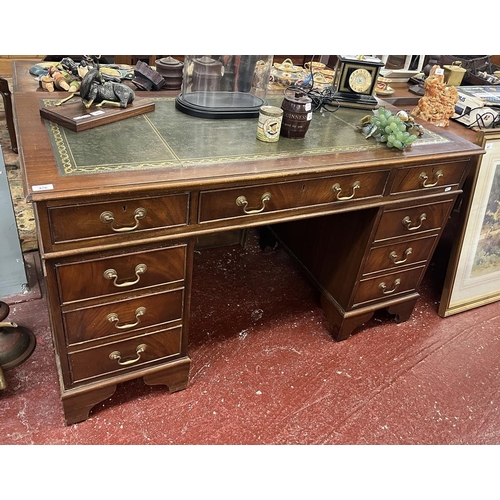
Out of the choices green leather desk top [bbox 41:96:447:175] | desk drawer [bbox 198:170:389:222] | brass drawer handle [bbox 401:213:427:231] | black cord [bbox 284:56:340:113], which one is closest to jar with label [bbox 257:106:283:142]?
green leather desk top [bbox 41:96:447:175]

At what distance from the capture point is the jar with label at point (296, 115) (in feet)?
5.01

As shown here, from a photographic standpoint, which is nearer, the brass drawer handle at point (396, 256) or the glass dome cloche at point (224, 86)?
the glass dome cloche at point (224, 86)

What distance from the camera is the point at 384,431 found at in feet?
5.70

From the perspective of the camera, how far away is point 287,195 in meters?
1.47

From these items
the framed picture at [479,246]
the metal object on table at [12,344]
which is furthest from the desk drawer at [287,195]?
the metal object on table at [12,344]

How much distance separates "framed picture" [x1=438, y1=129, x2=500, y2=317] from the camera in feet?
6.69

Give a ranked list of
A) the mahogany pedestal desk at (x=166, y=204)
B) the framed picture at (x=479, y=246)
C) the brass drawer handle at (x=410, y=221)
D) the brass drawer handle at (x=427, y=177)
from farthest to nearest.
→ 1. the framed picture at (x=479, y=246)
2. the brass drawer handle at (x=410, y=221)
3. the brass drawer handle at (x=427, y=177)
4. the mahogany pedestal desk at (x=166, y=204)

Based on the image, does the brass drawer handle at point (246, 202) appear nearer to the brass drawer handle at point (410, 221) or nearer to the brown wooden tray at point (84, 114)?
the brown wooden tray at point (84, 114)

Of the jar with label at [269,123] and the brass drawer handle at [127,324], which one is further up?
the jar with label at [269,123]

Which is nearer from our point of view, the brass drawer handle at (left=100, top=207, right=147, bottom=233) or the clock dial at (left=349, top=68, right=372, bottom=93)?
the brass drawer handle at (left=100, top=207, right=147, bottom=233)

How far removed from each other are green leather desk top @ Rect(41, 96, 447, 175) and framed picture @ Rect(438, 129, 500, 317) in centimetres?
37

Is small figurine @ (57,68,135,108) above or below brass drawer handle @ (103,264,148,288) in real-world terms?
above

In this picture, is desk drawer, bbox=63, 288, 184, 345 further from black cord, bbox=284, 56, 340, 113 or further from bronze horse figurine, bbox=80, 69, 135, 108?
black cord, bbox=284, 56, 340, 113
